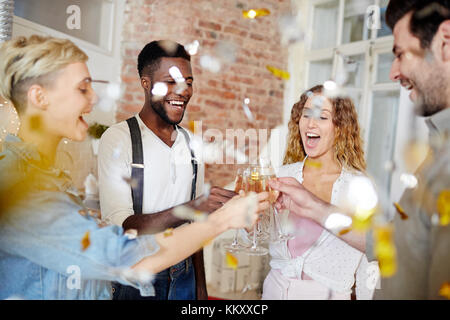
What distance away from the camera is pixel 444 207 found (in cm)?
100

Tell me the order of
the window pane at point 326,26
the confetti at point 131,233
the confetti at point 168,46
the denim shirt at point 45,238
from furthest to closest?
the window pane at point 326,26 < the confetti at point 168,46 < the confetti at point 131,233 < the denim shirt at point 45,238

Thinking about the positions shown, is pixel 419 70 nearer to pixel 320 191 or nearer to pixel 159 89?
pixel 320 191

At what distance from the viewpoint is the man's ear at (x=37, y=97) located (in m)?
1.01

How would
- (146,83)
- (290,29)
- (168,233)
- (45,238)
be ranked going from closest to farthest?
(45,238)
(168,233)
(146,83)
(290,29)

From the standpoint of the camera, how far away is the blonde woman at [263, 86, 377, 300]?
1150mm

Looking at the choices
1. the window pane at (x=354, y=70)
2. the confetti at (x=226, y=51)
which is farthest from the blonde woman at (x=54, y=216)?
the window pane at (x=354, y=70)

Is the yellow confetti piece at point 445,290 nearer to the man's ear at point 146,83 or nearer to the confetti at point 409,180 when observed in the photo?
the confetti at point 409,180

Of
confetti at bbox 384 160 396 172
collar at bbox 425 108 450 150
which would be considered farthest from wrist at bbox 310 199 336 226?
collar at bbox 425 108 450 150

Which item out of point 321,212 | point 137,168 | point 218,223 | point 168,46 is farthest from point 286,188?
point 168,46

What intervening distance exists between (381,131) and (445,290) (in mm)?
519

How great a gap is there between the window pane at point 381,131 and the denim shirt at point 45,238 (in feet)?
2.45

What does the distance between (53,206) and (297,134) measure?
780mm

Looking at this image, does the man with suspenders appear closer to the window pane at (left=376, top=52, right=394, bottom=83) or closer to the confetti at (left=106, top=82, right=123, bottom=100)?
the confetti at (left=106, top=82, right=123, bottom=100)
